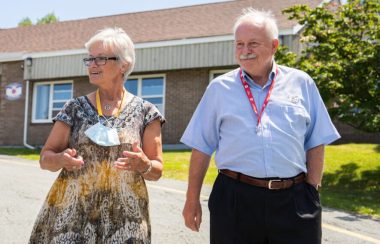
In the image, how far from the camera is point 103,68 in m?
3.16

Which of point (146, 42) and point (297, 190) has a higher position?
point (146, 42)

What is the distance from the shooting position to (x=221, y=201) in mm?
3100

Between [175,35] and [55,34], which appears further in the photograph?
[55,34]

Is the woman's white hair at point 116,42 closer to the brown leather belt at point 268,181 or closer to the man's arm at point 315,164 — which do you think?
the brown leather belt at point 268,181

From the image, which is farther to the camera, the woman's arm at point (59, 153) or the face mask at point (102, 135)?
the face mask at point (102, 135)

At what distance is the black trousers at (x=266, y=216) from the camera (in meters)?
2.98

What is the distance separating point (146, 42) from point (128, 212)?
57.7 feet

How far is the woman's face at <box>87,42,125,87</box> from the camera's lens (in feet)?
10.3

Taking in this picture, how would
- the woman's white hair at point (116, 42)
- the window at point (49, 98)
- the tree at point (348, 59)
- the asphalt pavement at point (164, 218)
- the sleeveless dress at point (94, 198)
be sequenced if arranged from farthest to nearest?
1. the window at point (49, 98)
2. the tree at point (348, 59)
3. the asphalt pavement at point (164, 218)
4. the woman's white hair at point (116, 42)
5. the sleeveless dress at point (94, 198)

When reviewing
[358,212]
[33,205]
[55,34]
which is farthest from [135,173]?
[55,34]

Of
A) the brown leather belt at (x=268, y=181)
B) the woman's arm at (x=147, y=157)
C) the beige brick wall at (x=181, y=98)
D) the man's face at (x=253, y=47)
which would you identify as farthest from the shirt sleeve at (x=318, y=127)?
the beige brick wall at (x=181, y=98)

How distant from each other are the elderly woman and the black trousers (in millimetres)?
466

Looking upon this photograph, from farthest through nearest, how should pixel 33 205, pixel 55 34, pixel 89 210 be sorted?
pixel 55 34 < pixel 33 205 < pixel 89 210

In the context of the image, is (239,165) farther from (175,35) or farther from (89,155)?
(175,35)
